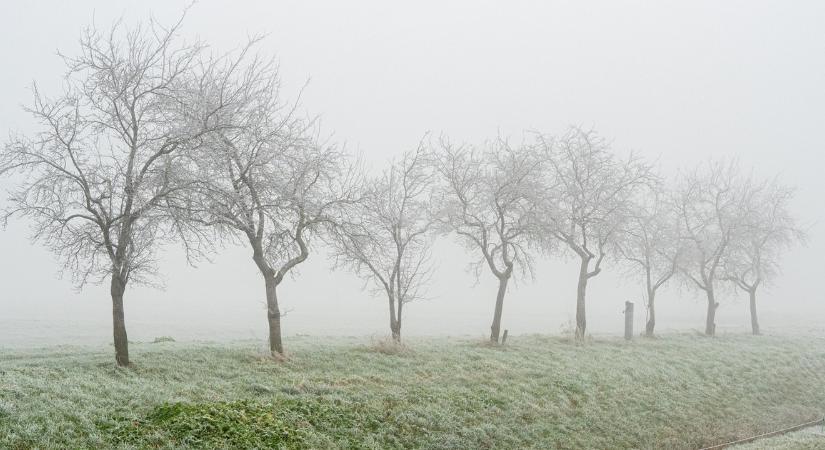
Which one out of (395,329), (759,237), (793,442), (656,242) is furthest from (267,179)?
(759,237)

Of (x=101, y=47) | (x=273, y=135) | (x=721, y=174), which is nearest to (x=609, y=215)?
(x=721, y=174)

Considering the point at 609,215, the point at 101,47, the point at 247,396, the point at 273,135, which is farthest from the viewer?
the point at 609,215

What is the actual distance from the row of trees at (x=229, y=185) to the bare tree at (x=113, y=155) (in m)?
0.06

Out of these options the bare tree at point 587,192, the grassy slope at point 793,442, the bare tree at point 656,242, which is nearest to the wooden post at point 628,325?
the bare tree at point 656,242

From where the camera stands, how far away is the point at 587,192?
3488 centimetres

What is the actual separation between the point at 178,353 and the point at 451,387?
10254 millimetres

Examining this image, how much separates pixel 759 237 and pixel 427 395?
39.7m

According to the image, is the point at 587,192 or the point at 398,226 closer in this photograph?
the point at 398,226

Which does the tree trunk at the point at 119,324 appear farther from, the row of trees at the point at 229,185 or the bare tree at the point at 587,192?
the bare tree at the point at 587,192

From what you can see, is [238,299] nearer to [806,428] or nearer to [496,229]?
[496,229]

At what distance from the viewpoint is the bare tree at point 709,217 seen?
42.8 meters

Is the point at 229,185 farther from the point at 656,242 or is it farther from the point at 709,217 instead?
the point at 709,217

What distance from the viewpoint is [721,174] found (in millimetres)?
44344

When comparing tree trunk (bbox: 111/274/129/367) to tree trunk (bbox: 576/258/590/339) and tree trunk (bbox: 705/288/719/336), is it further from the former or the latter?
tree trunk (bbox: 705/288/719/336)
